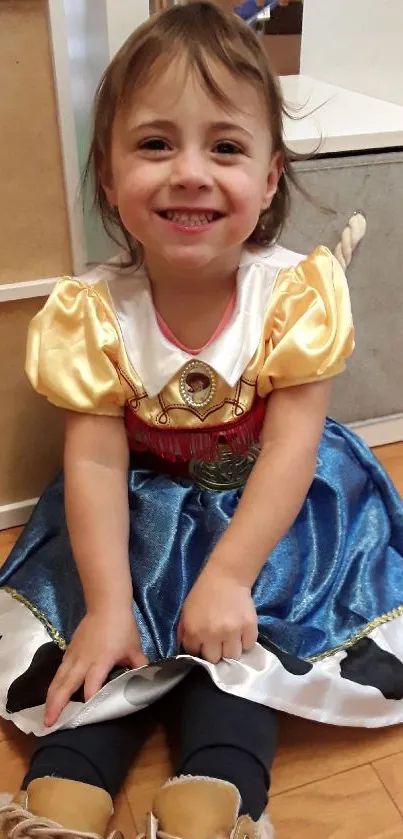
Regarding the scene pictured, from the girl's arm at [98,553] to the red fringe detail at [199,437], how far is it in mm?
21

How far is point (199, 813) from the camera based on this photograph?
1.84ft

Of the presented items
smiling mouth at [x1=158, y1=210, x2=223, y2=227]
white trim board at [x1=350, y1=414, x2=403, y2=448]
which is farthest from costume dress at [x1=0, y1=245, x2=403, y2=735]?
white trim board at [x1=350, y1=414, x2=403, y2=448]

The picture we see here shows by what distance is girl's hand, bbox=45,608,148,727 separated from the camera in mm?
660

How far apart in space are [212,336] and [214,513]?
17cm

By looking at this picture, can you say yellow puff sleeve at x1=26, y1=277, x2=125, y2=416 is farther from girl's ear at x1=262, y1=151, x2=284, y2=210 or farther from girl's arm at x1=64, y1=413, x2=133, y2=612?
girl's ear at x1=262, y1=151, x2=284, y2=210

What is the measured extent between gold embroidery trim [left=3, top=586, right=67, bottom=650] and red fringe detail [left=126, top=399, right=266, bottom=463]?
0.19 metres

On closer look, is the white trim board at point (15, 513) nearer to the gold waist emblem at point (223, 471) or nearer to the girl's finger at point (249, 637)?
the gold waist emblem at point (223, 471)

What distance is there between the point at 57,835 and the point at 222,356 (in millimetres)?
411

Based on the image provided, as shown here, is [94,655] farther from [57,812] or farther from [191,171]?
[191,171]

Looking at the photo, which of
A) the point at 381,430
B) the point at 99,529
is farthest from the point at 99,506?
the point at 381,430

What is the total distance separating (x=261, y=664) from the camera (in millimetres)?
669

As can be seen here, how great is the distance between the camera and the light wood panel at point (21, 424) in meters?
0.87

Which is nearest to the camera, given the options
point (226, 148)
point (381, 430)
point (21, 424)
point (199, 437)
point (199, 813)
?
point (199, 813)

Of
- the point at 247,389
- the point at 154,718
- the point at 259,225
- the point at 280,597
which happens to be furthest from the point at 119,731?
the point at 259,225
